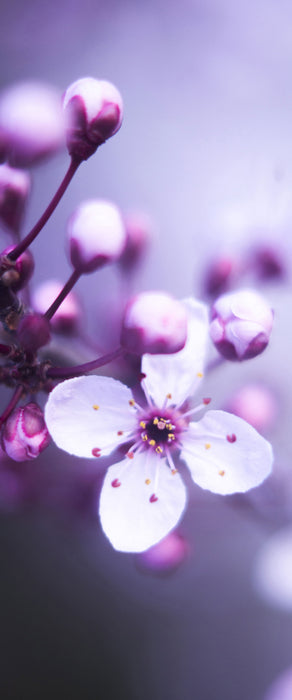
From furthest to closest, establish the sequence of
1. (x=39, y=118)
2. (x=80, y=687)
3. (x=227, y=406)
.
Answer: (x=80, y=687) → (x=227, y=406) → (x=39, y=118)

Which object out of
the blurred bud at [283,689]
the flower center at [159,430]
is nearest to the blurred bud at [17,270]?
the flower center at [159,430]

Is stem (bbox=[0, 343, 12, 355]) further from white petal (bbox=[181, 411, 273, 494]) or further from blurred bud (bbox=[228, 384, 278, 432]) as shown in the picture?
blurred bud (bbox=[228, 384, 278, 432])

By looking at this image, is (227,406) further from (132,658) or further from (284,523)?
(132,658)

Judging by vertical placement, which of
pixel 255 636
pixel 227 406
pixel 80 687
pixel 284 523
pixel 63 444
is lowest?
pixel 80 687

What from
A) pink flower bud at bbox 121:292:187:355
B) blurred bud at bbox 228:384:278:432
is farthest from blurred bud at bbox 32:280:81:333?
blurred bud at bbox 228:384:278:432

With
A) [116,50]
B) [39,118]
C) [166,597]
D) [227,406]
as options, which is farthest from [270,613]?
[116,50]

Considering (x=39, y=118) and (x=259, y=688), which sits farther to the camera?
(x=259, y=688)

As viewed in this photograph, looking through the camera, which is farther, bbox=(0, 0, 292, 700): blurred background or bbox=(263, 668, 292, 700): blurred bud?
bbox=(0, 0, 292, 700): blurred background
